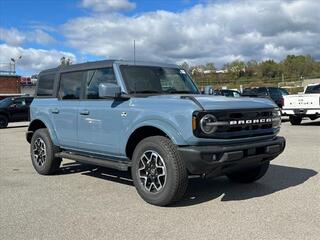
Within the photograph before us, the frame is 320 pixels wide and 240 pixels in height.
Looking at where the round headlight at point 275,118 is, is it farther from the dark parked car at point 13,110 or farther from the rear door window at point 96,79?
the dark parked car at point 13,110

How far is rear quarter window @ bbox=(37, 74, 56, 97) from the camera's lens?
351 inches

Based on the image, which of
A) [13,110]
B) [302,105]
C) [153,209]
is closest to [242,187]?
[153,209]

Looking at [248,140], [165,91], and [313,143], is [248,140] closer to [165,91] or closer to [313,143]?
[165,91]

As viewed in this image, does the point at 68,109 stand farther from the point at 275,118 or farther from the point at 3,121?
the point at 3,121

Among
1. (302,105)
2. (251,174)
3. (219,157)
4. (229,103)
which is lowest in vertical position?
(251,174)

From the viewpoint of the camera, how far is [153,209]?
6.13 metres

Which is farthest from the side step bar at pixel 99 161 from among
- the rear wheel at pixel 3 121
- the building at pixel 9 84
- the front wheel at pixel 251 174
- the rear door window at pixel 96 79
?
the building at pixel 9 84

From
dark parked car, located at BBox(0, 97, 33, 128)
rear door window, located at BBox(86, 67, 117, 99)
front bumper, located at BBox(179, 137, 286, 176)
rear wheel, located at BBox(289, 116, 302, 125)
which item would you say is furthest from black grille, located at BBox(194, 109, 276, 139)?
dark parked car, located at BBox(0, 97, 33, 128)

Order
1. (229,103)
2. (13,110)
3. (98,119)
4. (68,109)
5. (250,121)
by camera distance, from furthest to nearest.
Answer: (13,110)
(68,109)
(98,119)
(250,121)
(229,103)

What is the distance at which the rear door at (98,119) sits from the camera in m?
7.04

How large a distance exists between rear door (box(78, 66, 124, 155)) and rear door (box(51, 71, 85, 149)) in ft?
0.61

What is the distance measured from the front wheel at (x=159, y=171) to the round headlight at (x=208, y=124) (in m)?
0.49

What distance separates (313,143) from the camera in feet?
42.2

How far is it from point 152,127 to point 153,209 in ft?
3.69
